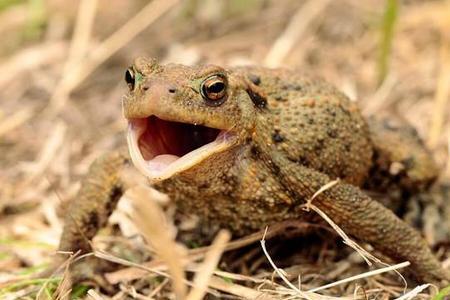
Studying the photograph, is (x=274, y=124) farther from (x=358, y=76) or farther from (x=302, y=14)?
(x=302, y=14)

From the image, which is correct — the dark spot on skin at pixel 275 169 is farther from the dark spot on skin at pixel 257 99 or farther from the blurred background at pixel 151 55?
the blurred background at pixel 151 55

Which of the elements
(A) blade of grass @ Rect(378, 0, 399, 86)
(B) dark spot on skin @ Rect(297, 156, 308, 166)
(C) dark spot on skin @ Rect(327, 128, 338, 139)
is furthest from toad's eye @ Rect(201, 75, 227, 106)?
(A) blade of grass @ Rect(378, 0, 399, 86)

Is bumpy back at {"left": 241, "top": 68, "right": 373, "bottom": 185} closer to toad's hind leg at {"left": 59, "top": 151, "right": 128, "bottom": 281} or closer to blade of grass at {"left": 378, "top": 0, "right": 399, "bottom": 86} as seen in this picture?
toad's hind leg at {"left": 59, "top": 151, "right": 128, "bottom": 281}

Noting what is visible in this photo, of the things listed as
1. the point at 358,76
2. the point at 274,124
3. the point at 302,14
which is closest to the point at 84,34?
the point at 302,14

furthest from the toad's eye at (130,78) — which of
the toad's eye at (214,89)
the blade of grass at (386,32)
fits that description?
the blade of grass at (386,32)

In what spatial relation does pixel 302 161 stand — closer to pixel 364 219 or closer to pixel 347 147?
pixel 347 147

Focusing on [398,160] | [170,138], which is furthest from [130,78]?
[398,160]
